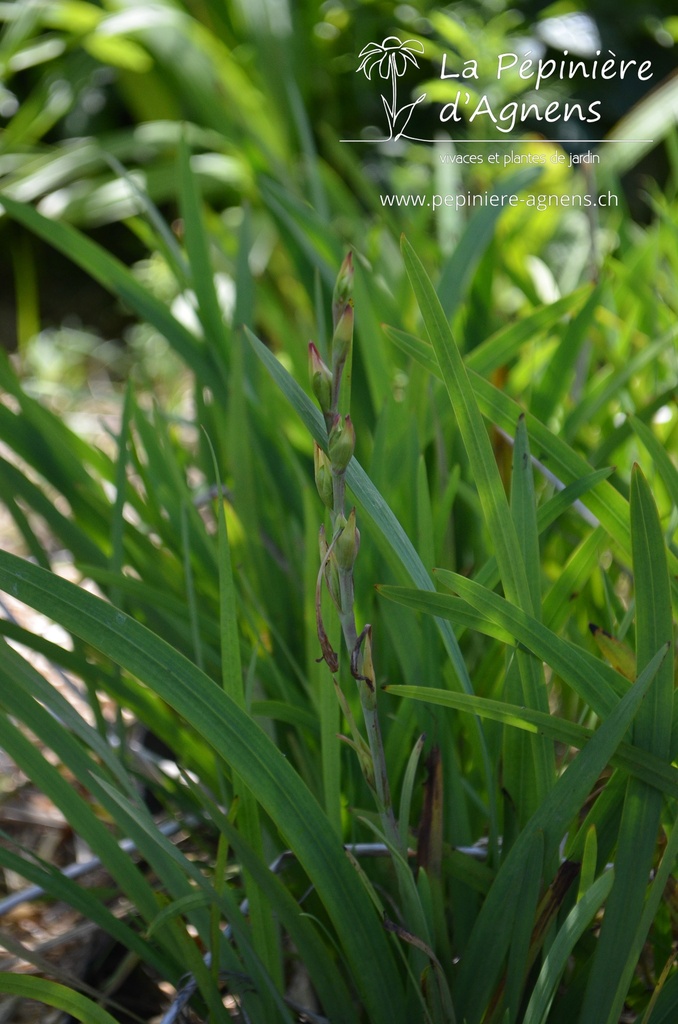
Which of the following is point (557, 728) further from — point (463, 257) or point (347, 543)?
point (463, 257)

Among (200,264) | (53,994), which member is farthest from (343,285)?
(200,264)

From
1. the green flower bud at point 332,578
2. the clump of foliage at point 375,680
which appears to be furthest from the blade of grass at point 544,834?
the green flower bud at point 332,578

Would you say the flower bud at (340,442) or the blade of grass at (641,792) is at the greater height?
the flower bud at (340,442)

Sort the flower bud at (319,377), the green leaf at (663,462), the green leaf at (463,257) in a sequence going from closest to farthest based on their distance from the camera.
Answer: the flower bud at (319,377) < the green leaf at (663,462) < the green leaf at (463,257)

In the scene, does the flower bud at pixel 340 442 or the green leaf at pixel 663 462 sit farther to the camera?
the green leaf at pixel 663 462

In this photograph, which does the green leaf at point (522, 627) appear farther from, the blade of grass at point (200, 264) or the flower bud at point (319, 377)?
the blade of grass at point (200, 264)

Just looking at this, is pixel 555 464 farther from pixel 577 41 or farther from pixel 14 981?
pixel 577 41
